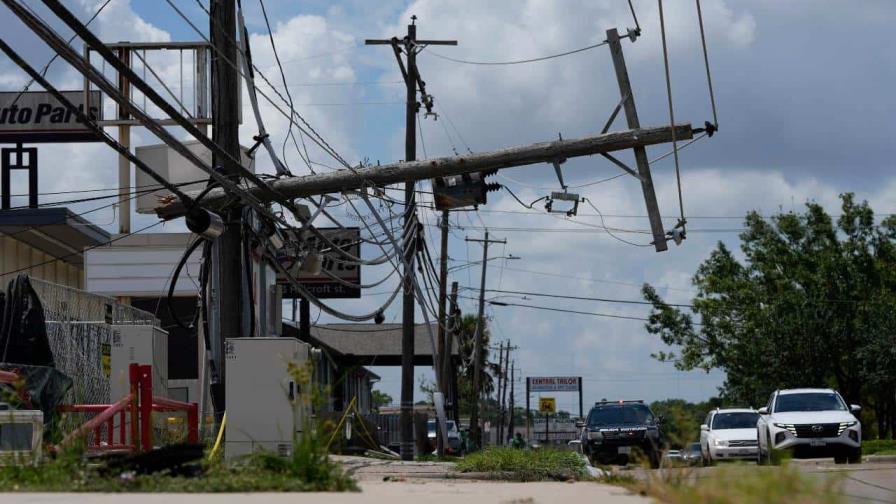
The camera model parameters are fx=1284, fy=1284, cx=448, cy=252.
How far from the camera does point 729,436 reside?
28422 millimetres

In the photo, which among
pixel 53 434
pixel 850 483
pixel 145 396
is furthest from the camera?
pixel 850 483

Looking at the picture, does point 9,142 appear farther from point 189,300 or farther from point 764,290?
point 764,290

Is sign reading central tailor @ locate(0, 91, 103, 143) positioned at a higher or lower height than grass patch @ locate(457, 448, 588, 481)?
higher

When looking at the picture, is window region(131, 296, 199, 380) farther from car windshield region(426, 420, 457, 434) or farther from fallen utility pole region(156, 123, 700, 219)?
fallen utility pole region(156, 123, 700, 219)

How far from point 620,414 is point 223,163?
13.0 m

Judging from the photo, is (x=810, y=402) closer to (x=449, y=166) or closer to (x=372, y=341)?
(x=449, y=166)

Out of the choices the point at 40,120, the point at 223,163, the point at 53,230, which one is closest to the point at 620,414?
the point at 223,163

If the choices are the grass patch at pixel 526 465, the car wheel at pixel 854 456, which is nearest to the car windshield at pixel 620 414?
the car wheel at pixel 854 456

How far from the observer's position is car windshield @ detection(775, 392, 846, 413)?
25.4 m

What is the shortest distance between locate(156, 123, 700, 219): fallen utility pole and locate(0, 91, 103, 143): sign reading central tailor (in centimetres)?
1791

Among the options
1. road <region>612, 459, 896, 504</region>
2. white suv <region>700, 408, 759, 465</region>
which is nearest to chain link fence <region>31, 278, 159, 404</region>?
road <region>612, 459, 896, 504</region>

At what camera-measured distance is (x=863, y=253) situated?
50.9 m

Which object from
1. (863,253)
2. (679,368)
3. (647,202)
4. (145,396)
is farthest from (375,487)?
(679,368)

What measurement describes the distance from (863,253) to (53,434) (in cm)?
4361
